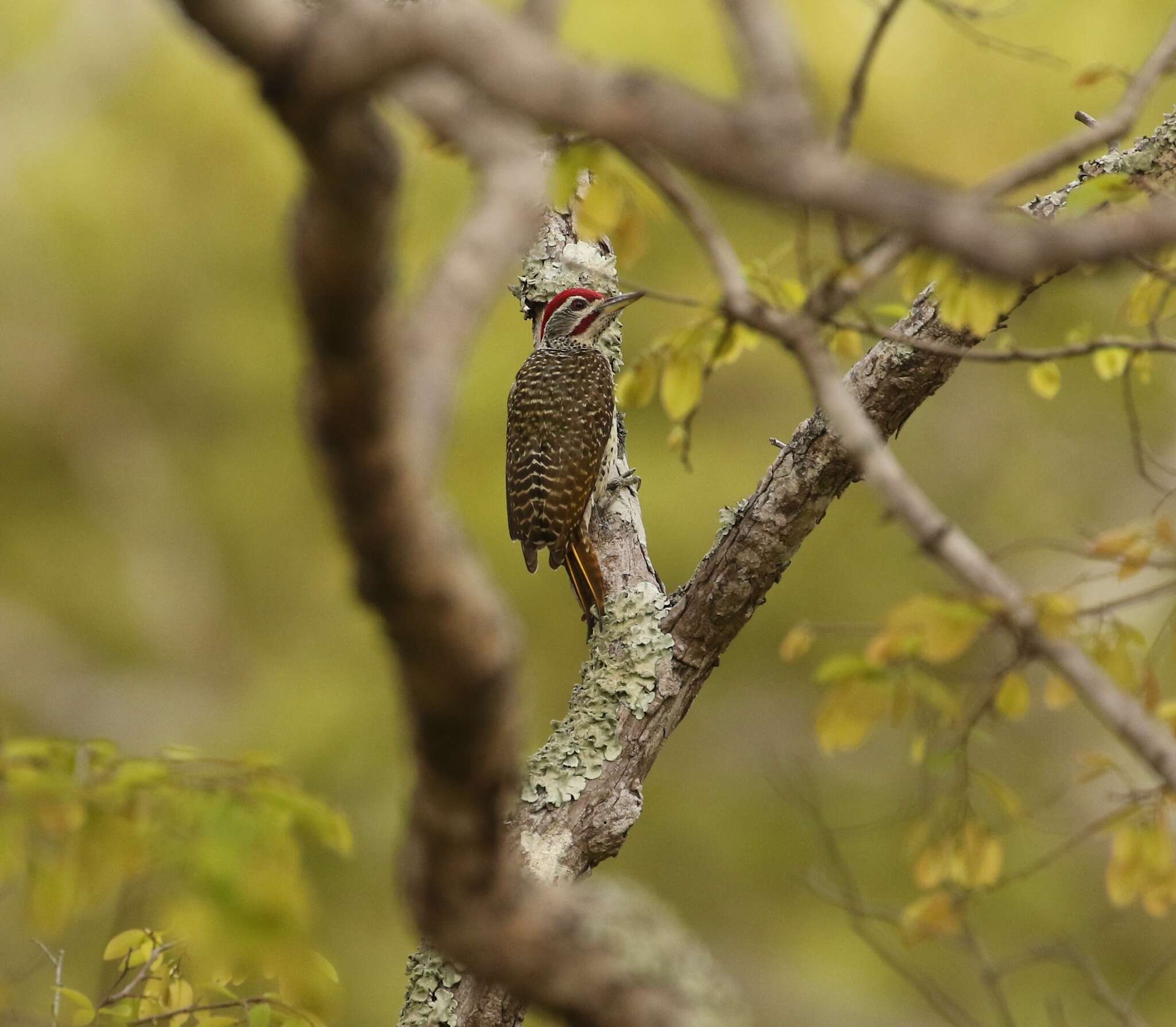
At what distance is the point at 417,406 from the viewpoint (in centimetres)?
145

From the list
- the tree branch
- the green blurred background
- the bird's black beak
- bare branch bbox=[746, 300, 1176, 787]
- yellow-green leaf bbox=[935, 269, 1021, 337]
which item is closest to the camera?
the tree branch

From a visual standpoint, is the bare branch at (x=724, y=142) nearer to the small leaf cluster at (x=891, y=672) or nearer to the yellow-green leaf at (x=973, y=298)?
the small leaf cluster at (x=891, y=672)

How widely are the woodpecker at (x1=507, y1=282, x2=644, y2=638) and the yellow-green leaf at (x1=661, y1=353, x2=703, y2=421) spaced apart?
5.56ft

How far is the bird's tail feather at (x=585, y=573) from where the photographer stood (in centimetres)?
439

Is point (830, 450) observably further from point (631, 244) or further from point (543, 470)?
point (543, 470)

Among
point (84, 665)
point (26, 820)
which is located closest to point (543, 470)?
point (26, 820)

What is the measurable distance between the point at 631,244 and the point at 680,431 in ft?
2.95

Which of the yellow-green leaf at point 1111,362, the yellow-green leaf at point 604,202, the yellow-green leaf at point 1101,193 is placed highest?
the yellow-green leaf at point 1111,362

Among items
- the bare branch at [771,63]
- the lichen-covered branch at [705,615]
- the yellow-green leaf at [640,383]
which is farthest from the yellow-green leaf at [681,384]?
the bare branch at [771,63]

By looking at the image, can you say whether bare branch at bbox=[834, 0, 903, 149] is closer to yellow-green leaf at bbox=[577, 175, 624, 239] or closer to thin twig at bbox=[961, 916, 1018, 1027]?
yellow-green leaf at bbox=[577, 175, 624, 239]

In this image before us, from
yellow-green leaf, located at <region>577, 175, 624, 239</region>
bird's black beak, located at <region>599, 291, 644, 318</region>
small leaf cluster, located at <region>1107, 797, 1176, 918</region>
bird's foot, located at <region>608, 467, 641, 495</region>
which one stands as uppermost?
bird's black beak, located at <region>599, 291, 644, 318</region>

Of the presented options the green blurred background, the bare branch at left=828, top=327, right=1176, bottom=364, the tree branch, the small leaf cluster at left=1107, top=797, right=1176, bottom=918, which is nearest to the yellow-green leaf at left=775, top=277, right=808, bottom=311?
the bare branch at left=828, top=327, right=1176, bottom=364

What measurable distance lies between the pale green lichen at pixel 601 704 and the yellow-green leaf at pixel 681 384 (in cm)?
119

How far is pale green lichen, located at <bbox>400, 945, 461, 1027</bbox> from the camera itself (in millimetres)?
3352
